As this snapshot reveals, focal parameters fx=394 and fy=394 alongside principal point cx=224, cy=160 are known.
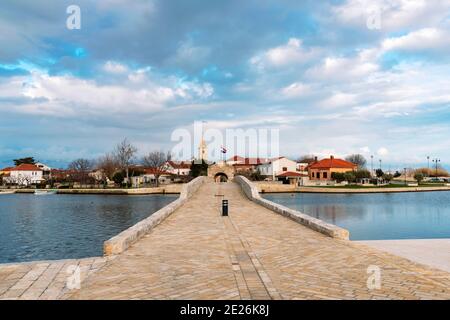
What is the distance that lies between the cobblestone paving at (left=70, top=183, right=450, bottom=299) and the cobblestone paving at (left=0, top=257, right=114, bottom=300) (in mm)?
289

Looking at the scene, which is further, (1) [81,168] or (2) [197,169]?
(1) [81,168]

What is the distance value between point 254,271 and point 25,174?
106 meters

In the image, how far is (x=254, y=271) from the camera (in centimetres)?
661

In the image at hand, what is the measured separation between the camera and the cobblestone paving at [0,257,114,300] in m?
5.42

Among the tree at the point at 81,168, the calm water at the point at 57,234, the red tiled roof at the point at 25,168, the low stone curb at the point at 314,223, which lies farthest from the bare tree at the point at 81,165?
the low stone curb at the point at 314,223

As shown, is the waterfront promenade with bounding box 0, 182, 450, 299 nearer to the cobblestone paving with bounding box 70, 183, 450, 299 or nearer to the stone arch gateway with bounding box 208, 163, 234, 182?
the cobblestone paving with bounding box 70, 183, 450, 299

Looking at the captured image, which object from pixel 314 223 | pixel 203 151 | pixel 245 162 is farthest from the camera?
pixel 245 162

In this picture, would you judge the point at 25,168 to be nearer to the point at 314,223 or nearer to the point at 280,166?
the point at 280,166

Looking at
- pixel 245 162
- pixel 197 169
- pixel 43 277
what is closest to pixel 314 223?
pixel 43 277

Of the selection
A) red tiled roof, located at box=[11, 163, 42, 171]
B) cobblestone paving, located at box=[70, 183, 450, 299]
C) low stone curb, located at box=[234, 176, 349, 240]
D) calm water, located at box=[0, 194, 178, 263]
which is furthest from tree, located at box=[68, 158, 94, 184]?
cobblestone paving, located at box=[70, 183, 450, 299]

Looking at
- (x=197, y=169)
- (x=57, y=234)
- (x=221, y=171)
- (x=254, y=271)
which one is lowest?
(x=57, y=234)

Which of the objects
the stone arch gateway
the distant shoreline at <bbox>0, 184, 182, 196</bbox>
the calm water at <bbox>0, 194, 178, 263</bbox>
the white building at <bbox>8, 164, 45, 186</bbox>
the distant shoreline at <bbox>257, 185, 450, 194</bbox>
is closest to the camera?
the calm water at <bbox>0, 194, 178, 263</bbox>
